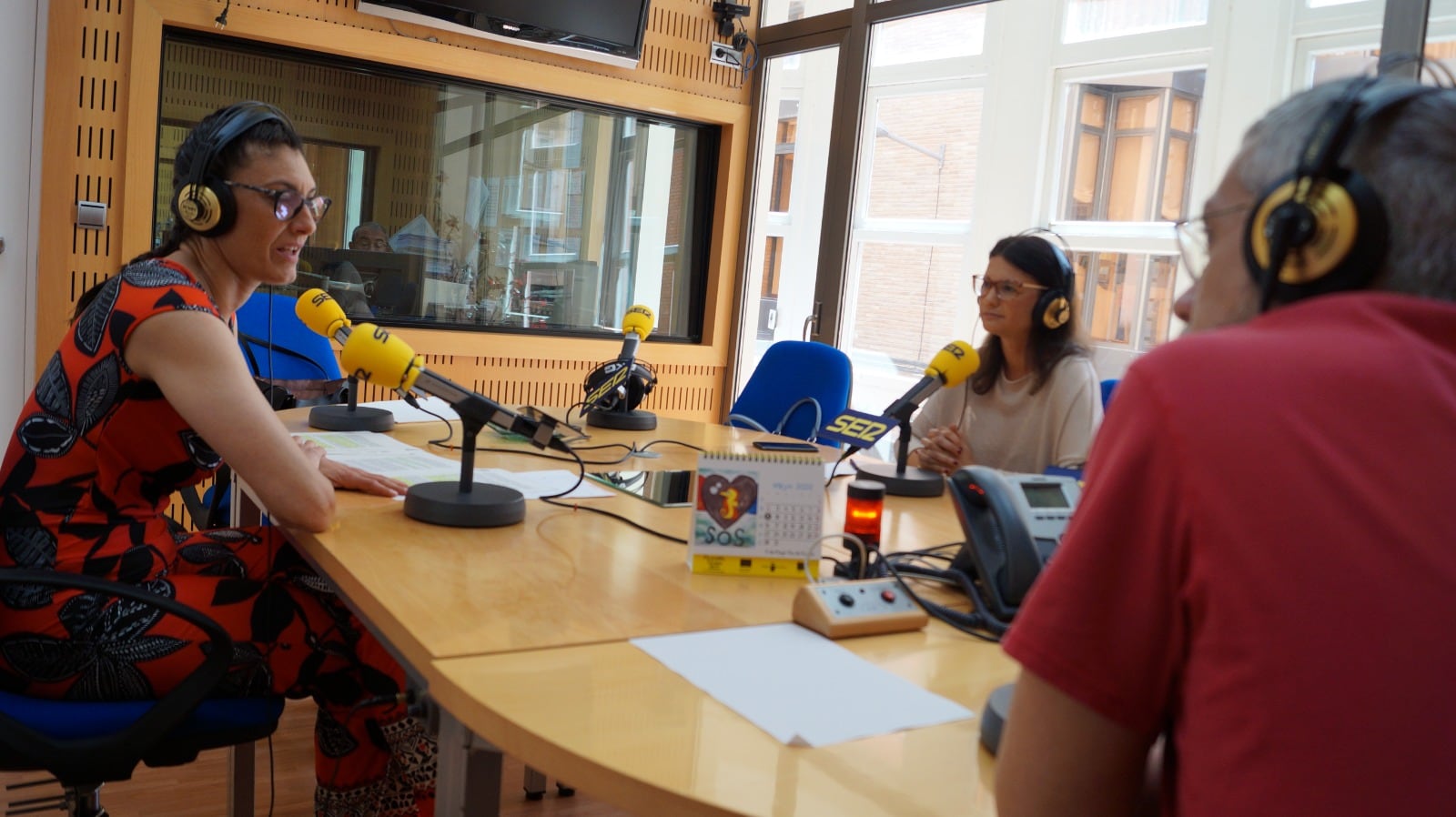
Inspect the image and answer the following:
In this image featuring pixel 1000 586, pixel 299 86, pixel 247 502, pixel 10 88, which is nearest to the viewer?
pixel 1000 586

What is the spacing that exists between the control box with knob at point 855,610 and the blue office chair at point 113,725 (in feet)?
2.62

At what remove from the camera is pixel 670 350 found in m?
5.18

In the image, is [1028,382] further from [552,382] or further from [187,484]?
[552,382]

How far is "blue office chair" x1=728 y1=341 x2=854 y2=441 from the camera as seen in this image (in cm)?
336

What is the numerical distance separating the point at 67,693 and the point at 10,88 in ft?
9.92

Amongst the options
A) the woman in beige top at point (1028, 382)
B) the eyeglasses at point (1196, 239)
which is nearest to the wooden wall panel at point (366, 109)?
the woman in beige top at point (1028, 382)

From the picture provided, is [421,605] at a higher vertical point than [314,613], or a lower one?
higher

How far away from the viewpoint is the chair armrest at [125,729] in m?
1.35

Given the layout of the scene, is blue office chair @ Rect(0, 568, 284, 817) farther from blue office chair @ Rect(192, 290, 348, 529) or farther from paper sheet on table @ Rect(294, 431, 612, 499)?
blue office chair @ Rect(192, 290, 348, 529)

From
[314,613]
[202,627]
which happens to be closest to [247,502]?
[314,613]

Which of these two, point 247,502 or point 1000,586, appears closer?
point 1000,586

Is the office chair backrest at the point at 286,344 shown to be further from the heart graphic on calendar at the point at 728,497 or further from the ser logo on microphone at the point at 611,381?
the heart graphic on calendar at the point at 728,497

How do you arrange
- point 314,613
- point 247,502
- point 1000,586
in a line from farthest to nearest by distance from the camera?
point 247,502, point 314,613, point 1000,586

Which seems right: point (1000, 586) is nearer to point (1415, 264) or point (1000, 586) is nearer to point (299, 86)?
point (1415, 264)
